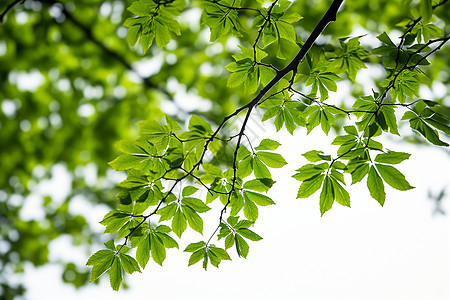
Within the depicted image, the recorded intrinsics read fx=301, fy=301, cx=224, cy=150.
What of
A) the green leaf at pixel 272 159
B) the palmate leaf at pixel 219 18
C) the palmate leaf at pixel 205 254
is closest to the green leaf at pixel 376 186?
the green leaf at pixel 272 159

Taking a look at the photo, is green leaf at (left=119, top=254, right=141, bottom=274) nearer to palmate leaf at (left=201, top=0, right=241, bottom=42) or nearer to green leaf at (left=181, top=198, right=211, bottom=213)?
green leaf at (left=181, top=198, right=211, bottom=213)

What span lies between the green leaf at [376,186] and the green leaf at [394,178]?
0.02m

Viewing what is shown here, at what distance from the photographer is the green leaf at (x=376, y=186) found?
929 mm

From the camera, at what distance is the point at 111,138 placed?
164 inches

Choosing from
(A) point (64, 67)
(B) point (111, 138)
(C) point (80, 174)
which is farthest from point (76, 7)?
(C) point (80, 174)

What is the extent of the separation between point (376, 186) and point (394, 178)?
2.2 inches

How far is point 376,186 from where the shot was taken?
0.94m

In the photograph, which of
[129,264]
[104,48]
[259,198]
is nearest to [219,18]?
[259,198]

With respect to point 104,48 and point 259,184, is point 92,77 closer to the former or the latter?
point 104,48

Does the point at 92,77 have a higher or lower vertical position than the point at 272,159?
higher

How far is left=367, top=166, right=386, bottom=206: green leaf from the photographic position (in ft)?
3.05

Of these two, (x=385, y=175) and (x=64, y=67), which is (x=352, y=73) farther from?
(x=64, y=67)

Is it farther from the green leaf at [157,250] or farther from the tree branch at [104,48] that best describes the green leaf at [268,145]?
the tree branch at [104,48]

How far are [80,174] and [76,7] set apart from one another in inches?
104
